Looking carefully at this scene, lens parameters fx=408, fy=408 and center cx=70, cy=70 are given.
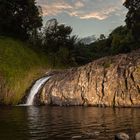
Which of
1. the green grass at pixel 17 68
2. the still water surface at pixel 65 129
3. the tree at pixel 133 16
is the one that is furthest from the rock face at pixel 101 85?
the tree at pixel 133 16

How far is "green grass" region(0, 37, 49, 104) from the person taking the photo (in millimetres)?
91188

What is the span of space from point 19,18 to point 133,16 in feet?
115

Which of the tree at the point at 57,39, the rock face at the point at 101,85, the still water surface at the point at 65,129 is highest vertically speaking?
the tree at the point at 57,39

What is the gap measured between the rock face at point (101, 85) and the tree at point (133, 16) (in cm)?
3255

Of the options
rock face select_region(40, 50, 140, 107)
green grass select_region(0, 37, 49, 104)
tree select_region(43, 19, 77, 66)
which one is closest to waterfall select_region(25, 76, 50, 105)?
green grass select_region(0, 37, 49, 104)

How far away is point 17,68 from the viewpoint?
332ft

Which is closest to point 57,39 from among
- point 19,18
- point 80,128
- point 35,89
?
point 19,18

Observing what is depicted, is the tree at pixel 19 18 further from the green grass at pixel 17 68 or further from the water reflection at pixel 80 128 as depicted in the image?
the water reflection at pixel 80 128

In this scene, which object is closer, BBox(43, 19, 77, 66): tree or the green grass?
the green grass

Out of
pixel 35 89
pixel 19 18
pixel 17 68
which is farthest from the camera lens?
pixel 19 18

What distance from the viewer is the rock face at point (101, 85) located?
245 ft

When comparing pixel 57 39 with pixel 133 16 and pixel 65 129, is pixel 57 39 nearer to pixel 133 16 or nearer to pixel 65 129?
pixel 133 16

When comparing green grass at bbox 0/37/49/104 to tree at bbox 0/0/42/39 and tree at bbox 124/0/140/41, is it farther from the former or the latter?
tree at bbox 124/0/140/41

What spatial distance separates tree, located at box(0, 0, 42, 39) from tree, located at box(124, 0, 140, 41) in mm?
28621
